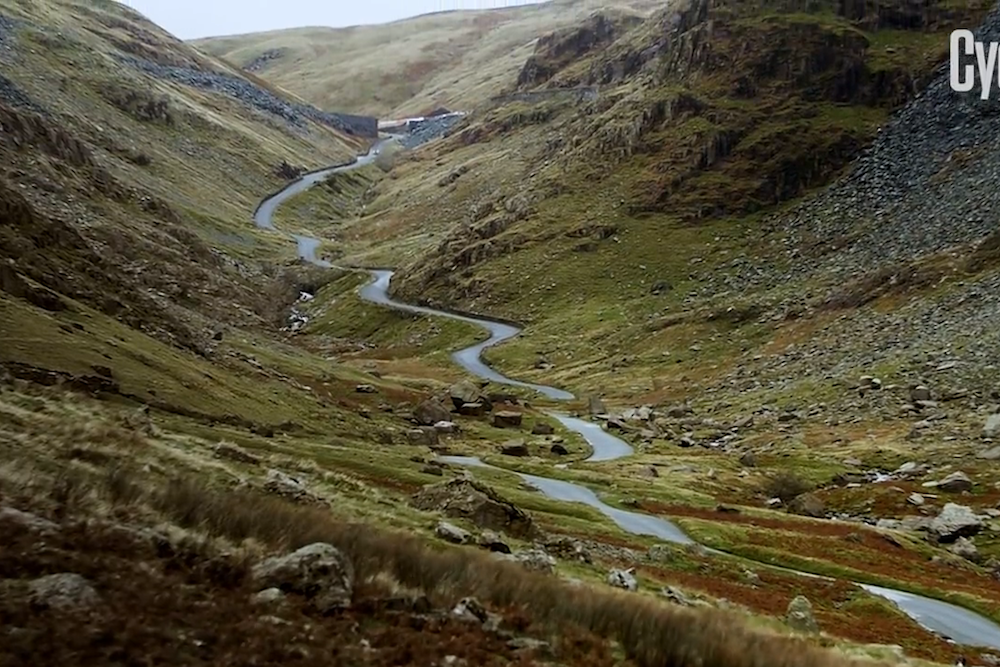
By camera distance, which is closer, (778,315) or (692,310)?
(778,315)

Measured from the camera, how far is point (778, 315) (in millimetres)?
117500

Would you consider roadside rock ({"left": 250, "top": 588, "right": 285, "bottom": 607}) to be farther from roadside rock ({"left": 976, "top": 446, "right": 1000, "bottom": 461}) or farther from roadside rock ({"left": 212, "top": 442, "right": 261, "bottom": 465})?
roadside rock ({"left": 976, "top": 446, "right": 1000, "bottom": 461})

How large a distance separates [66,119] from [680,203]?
374ft

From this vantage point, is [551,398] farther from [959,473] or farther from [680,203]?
[680,203]

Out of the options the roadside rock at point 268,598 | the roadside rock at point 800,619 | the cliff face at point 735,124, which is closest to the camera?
the roadside rock at point 268,598

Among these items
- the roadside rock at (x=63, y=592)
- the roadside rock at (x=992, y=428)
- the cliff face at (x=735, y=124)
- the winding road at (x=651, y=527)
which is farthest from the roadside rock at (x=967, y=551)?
the cliff face at (x=735, y=124)

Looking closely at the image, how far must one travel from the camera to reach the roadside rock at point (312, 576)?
14.9 meters

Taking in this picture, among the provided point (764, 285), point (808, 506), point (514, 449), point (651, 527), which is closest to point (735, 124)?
point (764, 285)

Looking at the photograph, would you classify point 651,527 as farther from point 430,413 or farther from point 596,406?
point 596,406

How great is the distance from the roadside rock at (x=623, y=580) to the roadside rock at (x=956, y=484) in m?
43.2

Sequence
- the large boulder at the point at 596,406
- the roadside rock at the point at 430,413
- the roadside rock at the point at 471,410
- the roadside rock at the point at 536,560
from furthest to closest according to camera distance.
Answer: the large boulder at the point at 596,406 → the roadside rock at the point at 471,410 → the roadside rock at the point at 430,413 → the roadside rock at the point at 536,560

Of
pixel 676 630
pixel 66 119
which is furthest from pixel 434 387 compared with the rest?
pixel 66 119

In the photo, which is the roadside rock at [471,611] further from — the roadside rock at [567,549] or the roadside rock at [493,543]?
the roadside rock at [567,549]

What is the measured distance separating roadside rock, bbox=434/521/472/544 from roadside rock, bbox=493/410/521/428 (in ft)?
195
